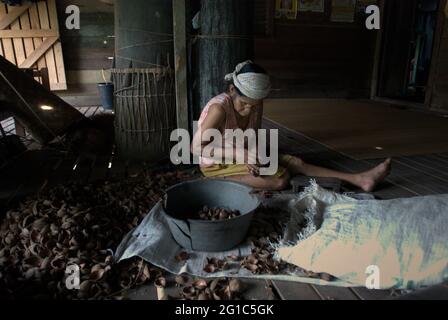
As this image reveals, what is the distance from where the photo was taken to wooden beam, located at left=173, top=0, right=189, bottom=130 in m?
2.40

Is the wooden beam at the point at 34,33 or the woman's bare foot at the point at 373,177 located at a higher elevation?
the wooden beam at the point at 34,33

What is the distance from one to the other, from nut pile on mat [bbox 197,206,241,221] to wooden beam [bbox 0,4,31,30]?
5437 mm

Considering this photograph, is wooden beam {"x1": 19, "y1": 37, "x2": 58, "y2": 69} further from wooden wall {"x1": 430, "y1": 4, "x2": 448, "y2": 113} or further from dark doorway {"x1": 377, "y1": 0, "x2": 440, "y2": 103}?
wooden wall {"x1": 430, "y1": 4, "x2": 448, "y2": 113}

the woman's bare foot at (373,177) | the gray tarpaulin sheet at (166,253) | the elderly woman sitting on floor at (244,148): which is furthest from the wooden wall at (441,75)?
the gray tarpaulin sheet at (166,253)

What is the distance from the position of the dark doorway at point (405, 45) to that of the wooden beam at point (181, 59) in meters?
4.78

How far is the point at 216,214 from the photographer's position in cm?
177

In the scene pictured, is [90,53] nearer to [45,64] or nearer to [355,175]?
[45,64]

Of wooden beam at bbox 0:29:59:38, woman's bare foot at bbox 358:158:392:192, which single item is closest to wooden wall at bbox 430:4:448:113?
woman's bare foot at bbox 358:158:392:192

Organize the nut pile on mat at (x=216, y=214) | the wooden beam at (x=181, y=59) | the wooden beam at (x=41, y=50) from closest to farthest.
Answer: the nut pile on mat at (x=216, y=214) → the wooden beam at (x=181, y=59) → the wooden beam at (x=41, y=50)

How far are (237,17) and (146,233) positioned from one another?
159 cm

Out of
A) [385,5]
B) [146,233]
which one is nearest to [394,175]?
[146,233]

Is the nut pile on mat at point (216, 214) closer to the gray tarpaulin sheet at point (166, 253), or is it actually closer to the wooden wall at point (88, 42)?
the gray tarpaulin sheet at point (166, 253)

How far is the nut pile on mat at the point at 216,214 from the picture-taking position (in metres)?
1.74

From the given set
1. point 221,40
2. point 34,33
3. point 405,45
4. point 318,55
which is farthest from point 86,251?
point 405,45
